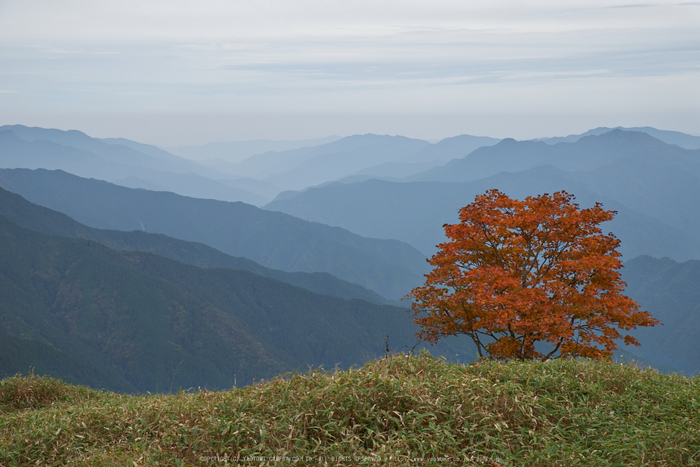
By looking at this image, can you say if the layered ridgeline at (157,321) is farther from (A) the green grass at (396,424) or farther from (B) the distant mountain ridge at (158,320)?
(A) the green grass at (396,424)

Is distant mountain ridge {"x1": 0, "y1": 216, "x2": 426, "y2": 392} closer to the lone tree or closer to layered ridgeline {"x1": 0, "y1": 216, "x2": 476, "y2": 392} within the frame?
layered ridgeline {"x1": 0, "y1": 216, "x2": 476, "y2": 392}

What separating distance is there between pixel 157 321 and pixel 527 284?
13785 cm

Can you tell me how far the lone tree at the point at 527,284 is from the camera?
50.4 feet

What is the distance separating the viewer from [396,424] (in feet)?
26.3

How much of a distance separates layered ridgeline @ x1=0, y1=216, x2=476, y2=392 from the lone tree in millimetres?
99289

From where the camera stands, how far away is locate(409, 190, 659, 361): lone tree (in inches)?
605

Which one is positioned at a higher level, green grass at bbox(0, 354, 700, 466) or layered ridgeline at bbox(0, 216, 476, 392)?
green grass at bbox(0, 354, 700, 466)

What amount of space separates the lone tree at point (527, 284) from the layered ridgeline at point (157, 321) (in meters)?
99.3

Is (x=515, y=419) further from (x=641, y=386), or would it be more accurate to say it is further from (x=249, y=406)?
(x=249, y=406)

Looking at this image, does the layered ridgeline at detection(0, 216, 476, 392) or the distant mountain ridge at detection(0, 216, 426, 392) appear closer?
the layered ridgeline at detection(0, 216, 476, 392)

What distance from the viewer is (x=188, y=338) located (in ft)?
452

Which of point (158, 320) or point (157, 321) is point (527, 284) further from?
point (158, 320)

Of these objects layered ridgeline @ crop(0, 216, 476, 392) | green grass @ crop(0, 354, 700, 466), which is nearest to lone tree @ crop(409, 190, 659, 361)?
green grass @ crop(0, 354, 700, 466)

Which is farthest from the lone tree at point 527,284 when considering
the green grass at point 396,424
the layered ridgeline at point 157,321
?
the layered ridgeline at point 157,321
